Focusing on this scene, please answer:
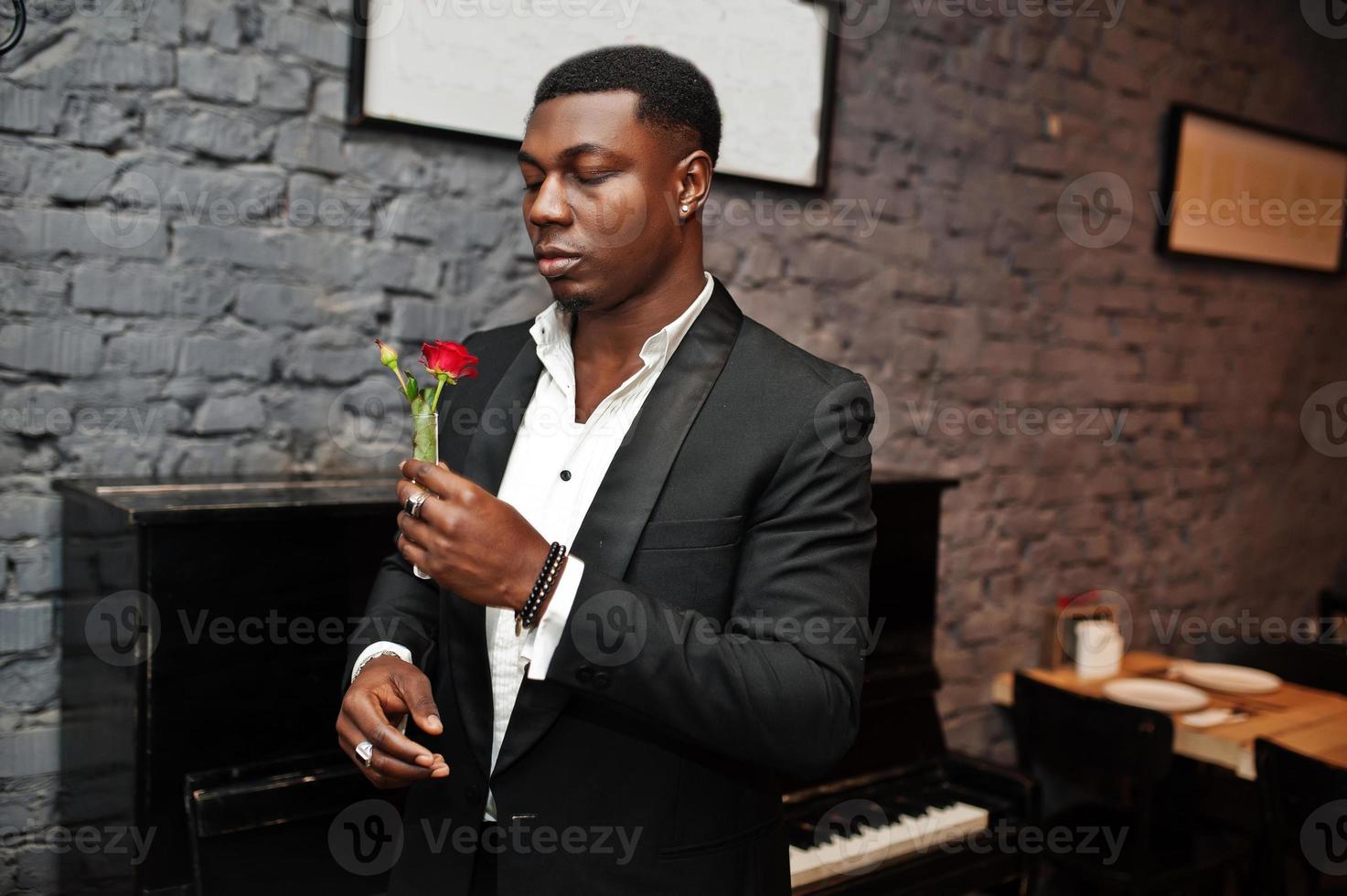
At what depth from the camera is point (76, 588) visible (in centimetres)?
198

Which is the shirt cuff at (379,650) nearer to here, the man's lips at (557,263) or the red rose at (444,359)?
the red rose at (444,359)

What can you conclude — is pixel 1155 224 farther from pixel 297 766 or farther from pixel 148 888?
pixel 148 888

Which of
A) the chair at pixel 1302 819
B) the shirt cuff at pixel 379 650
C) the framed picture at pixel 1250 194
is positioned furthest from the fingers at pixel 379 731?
the framed picture at pixel 1250 194

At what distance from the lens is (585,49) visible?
261cm

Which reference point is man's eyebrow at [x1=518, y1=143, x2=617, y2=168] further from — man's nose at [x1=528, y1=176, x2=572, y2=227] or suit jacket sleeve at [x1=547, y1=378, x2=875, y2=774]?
suit jacket sleeve at [x1=547, y1=378, x2=875, y2=774]

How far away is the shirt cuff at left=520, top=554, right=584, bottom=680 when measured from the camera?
1.21m

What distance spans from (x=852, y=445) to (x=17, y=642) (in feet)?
5.41

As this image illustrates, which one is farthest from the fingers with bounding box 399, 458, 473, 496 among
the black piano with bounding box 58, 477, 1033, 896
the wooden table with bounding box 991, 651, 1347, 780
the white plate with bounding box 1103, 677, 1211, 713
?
the white plate with bounding box 1103, 677, 1211, 713

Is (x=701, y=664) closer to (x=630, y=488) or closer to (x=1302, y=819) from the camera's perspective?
(x=630, y=488)

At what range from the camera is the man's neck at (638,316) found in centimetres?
150

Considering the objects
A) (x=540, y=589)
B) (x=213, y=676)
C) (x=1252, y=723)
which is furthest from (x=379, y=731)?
(x=1252, y=723)

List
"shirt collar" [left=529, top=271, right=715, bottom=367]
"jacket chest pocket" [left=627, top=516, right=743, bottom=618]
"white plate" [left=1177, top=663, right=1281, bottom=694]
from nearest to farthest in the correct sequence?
"jacket chest pocket" [left=627, top=516, right=743, bottom=618] < "shirt collar" [left=529, top=271, right=715, bottom=367] < "white plate" [left=1177, top=663, right=1281, bottom=694]

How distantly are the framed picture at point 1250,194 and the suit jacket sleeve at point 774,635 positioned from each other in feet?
10.2

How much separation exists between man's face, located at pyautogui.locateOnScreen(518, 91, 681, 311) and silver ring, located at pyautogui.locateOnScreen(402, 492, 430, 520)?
36 centimetres
